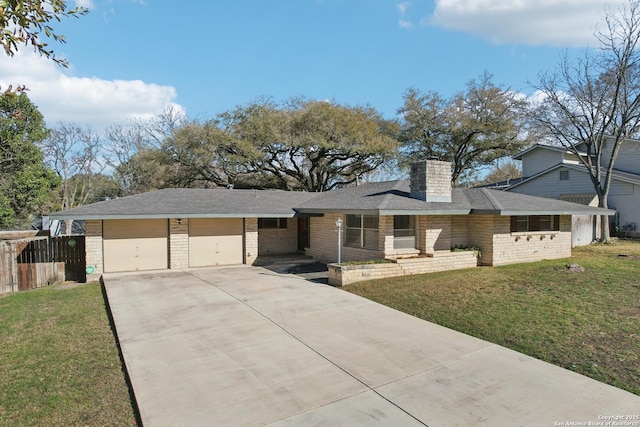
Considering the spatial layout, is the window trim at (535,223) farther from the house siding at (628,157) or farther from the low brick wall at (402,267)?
the house siding at (628,157)

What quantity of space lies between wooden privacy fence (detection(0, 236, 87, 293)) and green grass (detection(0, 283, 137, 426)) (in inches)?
100

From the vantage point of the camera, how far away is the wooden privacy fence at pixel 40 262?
1114 cm

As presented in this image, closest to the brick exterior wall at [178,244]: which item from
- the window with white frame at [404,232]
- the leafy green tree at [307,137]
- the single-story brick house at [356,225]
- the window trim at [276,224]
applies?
the single-story brick house at [356,225]

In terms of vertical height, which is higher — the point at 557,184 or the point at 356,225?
the point at 557,184

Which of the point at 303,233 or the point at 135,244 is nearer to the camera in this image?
the point at 135,244

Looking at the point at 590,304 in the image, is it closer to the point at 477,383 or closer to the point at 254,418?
the point at 477,383

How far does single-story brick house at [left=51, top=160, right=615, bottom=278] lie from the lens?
41.8ft

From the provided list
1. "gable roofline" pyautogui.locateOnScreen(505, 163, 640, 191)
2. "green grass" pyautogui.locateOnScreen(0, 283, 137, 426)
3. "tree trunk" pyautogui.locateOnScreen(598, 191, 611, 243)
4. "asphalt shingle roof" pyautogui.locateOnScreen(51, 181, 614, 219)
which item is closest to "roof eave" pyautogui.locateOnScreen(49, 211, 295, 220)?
"asphalt shingle roof" pyautogui.locateOnScreen(51, 181, 614, 219)

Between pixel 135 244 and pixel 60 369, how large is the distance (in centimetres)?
819

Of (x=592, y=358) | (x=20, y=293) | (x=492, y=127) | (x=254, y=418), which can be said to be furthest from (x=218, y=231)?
(x=492, y=127)

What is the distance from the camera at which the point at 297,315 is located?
812cm

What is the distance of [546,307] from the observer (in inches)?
328

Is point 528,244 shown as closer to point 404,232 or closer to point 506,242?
point 506,242

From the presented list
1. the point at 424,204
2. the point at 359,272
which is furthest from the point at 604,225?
the point at 359,272
